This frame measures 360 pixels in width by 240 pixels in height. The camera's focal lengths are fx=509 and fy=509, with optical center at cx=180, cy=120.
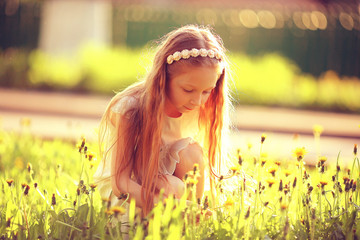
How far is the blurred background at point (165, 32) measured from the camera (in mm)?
9578

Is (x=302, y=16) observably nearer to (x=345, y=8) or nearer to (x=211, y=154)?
(x=345, y=8)

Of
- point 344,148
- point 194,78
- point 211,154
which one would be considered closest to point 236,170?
point 194,78

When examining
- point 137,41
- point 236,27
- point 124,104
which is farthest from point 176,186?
point 137,41

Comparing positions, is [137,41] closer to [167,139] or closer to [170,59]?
[167,139]

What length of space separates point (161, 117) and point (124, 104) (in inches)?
7.8

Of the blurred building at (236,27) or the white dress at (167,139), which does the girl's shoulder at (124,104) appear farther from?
the blurred building at (236,27)

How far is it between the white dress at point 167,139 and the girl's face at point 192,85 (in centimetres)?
23

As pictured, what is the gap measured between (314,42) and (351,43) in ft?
2.67

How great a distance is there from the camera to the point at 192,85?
2.42 meters

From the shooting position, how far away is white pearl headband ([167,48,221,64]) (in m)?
2.46

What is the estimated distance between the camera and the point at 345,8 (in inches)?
468

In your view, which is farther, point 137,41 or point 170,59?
point 137,41

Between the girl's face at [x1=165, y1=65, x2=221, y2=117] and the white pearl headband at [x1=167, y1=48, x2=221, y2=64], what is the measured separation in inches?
2.4

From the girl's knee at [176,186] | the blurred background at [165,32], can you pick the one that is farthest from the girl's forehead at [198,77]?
the blurred background at [165,32]
